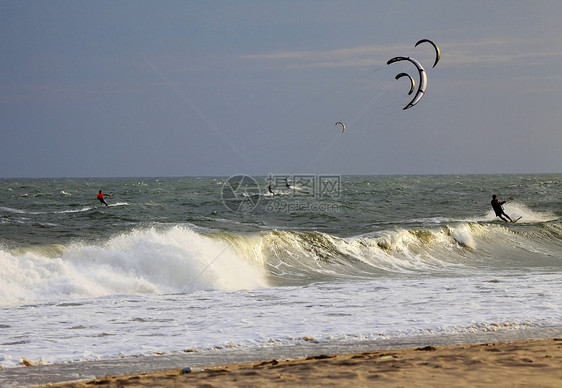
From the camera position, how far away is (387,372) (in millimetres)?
6633

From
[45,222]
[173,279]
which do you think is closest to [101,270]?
[173,279]

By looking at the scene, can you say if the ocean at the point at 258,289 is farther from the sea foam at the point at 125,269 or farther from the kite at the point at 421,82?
the kite at the point at 421,82

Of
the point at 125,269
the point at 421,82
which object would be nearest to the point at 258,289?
the point at 125,269

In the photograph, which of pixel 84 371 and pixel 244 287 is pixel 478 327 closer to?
pixel 84 371

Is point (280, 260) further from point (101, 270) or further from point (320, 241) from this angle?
point (101, 270)

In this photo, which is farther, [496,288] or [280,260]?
[280,260]

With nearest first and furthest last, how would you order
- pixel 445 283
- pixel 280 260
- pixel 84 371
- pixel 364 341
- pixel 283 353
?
pixel 84 371, pixel 283 353, pixel 364 341, pixel 445 283, pixel 280 260

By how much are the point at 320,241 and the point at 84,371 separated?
591 inches

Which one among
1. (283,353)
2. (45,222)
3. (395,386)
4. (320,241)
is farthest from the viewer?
(45,222)

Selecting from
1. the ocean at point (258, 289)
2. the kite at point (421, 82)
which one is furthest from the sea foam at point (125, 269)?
the kite at point (421, 82)

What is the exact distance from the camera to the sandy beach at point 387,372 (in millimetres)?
6254

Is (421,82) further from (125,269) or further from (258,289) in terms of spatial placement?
(125,269)

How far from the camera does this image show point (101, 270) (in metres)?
15.4

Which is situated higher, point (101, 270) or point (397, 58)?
point (397, 58)
